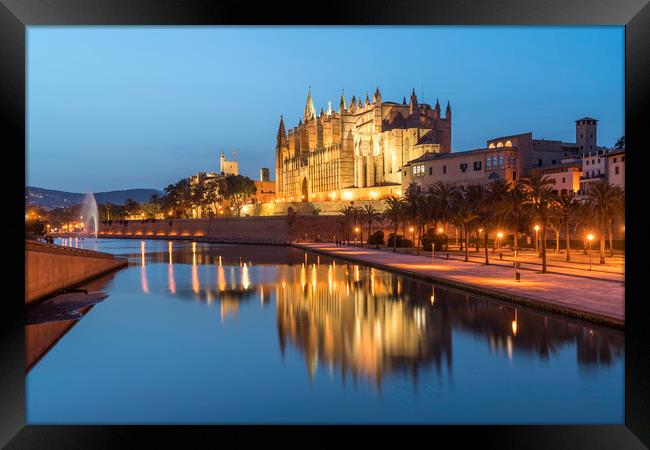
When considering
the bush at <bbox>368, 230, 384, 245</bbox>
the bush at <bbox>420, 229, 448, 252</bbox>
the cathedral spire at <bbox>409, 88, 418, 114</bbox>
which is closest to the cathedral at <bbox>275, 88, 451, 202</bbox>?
the cathedral spire at <bbox>409, 88, 418, 114</bbox>

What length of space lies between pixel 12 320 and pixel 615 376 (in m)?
9.08

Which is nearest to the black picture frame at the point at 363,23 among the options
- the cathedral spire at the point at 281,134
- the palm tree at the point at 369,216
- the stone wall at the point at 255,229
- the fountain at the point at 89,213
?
the palm tree at the point at 369,216

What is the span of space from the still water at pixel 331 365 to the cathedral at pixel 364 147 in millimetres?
53510

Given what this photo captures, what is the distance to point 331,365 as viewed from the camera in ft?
33.9

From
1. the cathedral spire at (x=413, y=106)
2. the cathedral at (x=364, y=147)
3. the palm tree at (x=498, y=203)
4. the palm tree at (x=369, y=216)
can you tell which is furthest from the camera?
the cathedral spire at (x=413, y=106)

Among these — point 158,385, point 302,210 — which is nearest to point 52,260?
point 158,385

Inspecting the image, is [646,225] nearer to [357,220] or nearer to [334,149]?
[357,220]

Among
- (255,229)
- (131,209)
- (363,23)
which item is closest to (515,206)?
(363,23)

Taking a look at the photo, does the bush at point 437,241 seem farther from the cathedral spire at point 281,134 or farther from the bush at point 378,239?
the cathedral spire at point 281,134

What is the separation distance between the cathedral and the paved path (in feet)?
148

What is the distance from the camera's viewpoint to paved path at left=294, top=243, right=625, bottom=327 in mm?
13055

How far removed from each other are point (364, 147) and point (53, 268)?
62.2 m

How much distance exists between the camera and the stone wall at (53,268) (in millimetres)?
16125

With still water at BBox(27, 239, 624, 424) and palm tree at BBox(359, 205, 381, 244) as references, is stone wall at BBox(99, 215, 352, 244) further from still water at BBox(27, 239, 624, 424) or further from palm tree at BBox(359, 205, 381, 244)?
still water at BBox(27, 239, 624, 424)
